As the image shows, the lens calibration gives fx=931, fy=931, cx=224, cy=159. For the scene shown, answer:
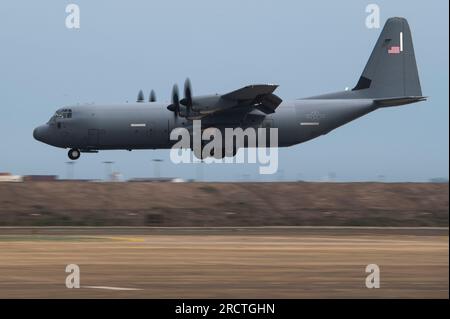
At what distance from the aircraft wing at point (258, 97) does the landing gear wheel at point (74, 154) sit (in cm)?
1174

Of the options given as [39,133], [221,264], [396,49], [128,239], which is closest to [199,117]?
[39,133]

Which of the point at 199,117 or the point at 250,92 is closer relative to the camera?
the point at 250,92

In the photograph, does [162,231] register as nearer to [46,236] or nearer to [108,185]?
[46,236]

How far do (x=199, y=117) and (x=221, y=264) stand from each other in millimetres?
36211

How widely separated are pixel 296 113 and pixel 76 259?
121ft

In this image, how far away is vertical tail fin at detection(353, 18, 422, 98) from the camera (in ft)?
245

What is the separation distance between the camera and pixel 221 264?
107 ft

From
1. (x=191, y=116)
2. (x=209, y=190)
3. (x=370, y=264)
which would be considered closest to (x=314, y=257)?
(x=370, y=264)

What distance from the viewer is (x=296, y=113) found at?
69250 mm

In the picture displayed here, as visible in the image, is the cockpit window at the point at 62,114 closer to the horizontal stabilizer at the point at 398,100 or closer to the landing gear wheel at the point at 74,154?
the landing gear wheel at the point at 74,154

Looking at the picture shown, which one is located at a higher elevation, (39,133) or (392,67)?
(392,67)

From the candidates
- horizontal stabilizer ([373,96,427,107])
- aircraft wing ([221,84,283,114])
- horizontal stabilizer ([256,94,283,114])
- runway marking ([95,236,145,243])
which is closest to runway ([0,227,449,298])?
runway marking ([95,236,145,243])

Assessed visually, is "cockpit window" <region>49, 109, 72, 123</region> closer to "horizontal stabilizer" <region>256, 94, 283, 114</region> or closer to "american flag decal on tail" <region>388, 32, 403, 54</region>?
"horizontal stabilizer" <region>256, 94, 283, 114</region>

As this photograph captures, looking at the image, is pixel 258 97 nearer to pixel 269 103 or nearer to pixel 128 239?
pixel 269 103
